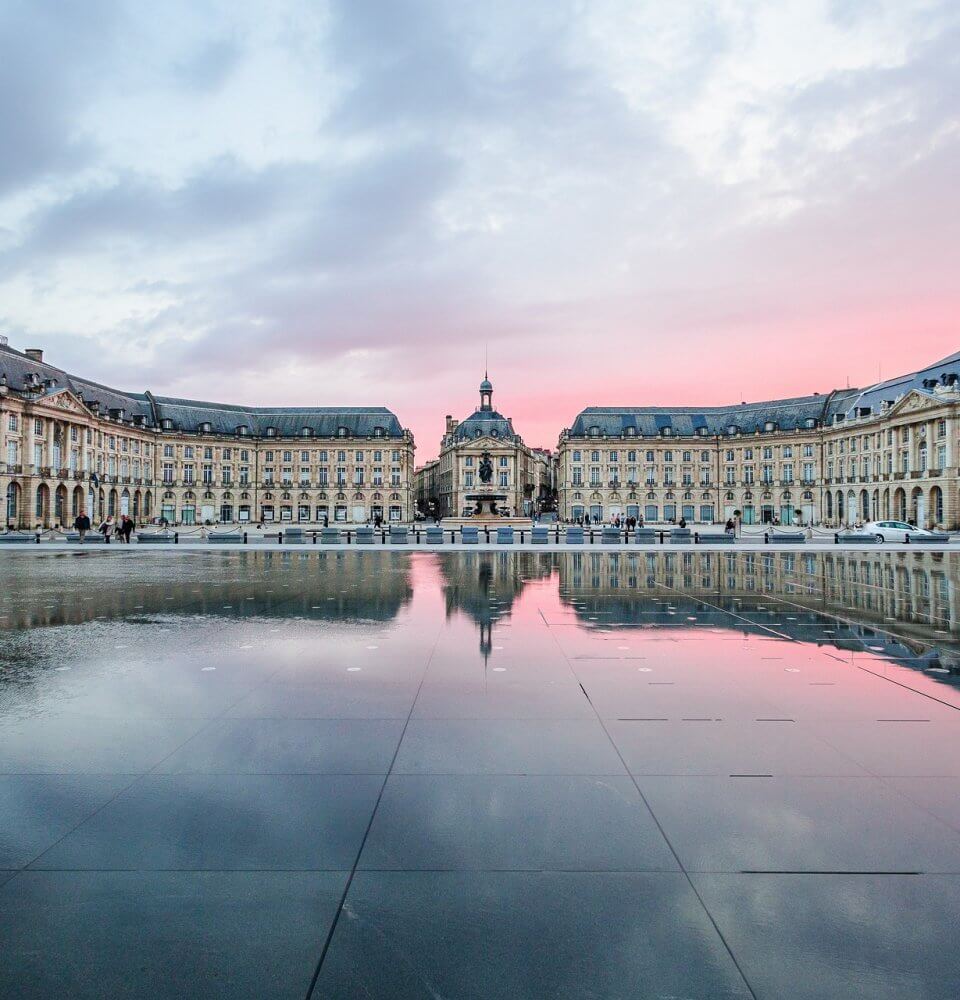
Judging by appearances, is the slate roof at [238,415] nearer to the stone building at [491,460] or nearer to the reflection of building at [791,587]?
the stone building at [491,460]

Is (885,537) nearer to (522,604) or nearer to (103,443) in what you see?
(522,604)

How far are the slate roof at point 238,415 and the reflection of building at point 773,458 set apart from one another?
113 ft

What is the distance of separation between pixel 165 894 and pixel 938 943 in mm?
4670

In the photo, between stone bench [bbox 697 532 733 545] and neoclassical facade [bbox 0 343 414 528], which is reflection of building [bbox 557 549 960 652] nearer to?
stone bench [bbox 697 532 733 545]

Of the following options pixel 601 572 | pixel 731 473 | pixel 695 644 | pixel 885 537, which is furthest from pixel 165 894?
pixel 731 473

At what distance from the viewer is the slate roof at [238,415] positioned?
4027 inches

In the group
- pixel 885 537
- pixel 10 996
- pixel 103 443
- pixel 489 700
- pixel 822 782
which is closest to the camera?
pixel 10 996

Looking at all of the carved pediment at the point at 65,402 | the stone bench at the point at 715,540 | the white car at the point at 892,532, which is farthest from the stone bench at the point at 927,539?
the carved pediment at the point at 65,402

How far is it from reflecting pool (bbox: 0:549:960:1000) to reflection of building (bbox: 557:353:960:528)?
254 feet

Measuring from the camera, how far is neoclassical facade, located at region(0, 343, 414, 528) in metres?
79.7

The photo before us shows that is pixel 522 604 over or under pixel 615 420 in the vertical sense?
under

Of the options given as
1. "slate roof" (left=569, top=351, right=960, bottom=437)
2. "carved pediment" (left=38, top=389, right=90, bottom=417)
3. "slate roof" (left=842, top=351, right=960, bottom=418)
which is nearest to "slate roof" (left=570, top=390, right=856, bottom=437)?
"slate roof" (left=569, top=351, right=960, bottom=437)

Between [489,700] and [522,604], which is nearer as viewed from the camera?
[489,700]

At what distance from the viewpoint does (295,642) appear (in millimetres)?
12422
